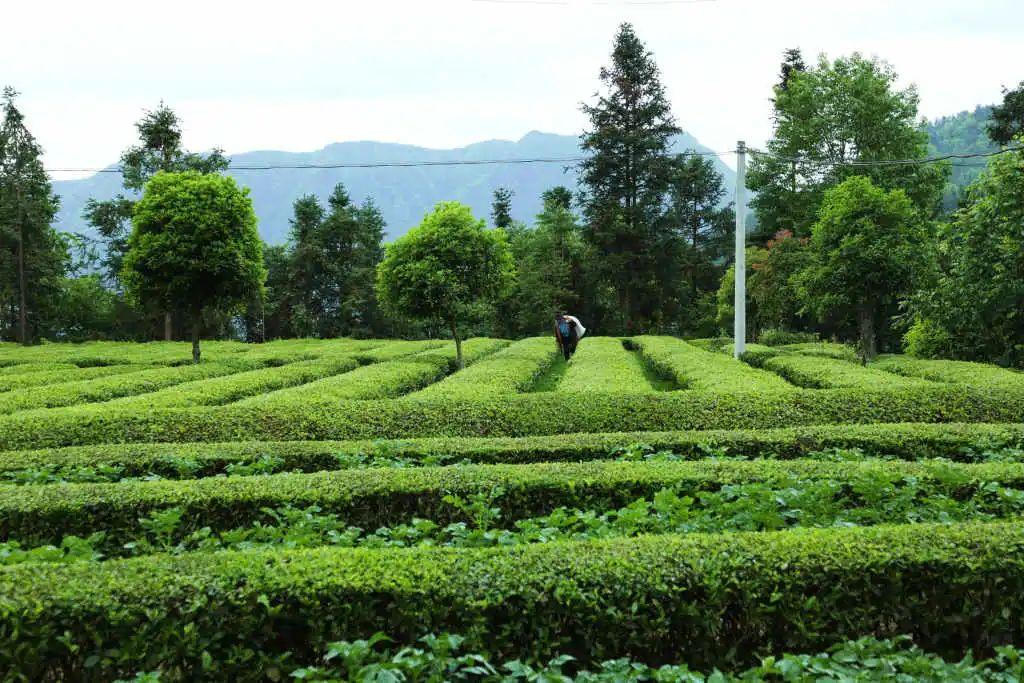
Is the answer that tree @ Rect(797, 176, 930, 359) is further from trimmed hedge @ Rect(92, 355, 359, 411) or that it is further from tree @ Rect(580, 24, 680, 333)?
tree @ Rect(580, 24, 680, 333)

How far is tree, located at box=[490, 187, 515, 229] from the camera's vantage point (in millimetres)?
54250

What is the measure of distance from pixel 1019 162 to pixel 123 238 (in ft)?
145

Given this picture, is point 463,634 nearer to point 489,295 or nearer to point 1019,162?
point 489,295

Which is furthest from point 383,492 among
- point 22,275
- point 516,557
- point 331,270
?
point 331,270

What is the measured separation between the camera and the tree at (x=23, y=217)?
3844 cm

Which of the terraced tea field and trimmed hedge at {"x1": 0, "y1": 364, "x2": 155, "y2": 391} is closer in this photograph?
the terraced tea field

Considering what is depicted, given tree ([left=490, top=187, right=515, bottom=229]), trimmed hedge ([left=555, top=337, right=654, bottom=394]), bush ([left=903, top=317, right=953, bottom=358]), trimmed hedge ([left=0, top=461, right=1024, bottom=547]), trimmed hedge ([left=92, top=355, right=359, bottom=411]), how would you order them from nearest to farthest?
trimmed hedge ([left=0, top=461, right=1024, bottom=547]), trimmed hedge ([left=92, top=355, right=359, bottom=411]), trimmed hedge ([left=555, top=337, right=654, bottom=394]), bush ([left=903, top=317, right=953, bottom=358]), tree ([left=490, top=187, right=515, bottom=229])

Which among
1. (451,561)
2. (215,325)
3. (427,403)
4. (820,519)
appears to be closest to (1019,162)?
(427,403)

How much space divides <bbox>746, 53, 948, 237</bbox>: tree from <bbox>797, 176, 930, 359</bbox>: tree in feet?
48.5

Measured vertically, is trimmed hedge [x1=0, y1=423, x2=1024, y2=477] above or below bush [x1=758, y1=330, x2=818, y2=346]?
above

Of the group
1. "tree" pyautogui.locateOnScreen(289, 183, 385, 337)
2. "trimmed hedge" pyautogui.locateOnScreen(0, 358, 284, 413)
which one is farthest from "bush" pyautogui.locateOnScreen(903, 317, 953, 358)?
"tree" pyautogui.locateOnScreen(289, 183, 385, 337)

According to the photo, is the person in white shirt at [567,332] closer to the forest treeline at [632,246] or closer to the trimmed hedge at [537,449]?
the forest treeline at [632,246]

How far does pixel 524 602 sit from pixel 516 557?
367mm

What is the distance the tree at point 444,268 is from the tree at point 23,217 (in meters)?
28.1
